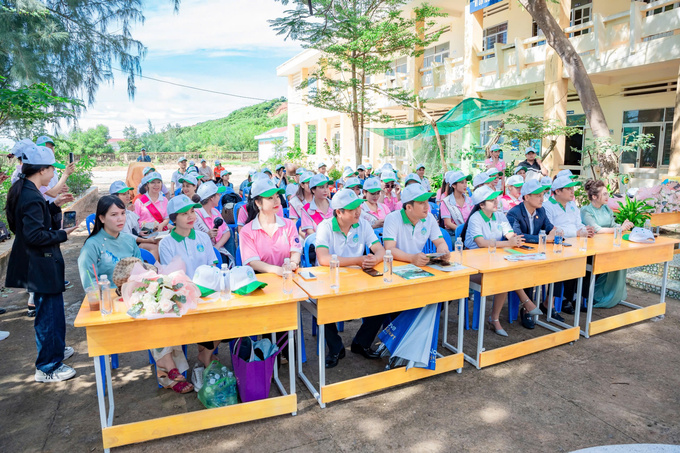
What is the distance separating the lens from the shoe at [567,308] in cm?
510

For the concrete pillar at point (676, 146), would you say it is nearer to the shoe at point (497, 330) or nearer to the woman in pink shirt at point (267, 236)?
the shoe at point (497, 330)

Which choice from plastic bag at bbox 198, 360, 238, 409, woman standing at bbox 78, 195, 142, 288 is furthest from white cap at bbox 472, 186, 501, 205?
woman standing at bbox 78, 195, 142, 288

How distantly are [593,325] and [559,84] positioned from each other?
939cm

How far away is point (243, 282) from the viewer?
3062 millimetres

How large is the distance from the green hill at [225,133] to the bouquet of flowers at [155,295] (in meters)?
42.3

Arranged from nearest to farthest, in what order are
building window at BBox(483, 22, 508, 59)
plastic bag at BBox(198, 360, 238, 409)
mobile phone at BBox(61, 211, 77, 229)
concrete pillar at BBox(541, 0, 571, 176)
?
plastic bag at BBox(198, 360, 238, 409) < mobile phone at BBox(61, 211, 77, 229) < concrete pillar at BBox(541, 0, 571, 176) < building window at BBox(483, 22, 508, 59)

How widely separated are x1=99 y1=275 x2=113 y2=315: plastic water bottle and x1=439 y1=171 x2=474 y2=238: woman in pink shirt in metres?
4.06

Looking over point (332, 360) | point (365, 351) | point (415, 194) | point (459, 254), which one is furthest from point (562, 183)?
point (332, 360)

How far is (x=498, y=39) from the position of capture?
1587 cm

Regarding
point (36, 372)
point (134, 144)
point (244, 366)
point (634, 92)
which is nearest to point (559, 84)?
point (634, 92)

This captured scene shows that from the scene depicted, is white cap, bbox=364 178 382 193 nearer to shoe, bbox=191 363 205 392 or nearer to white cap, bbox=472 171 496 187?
white cap, bbox=472 171 496 187

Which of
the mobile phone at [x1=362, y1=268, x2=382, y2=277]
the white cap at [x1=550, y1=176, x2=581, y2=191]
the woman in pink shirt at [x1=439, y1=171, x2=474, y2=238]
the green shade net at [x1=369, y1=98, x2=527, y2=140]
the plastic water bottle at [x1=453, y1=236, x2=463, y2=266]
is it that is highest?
the green shade net at [x1=369, y1=98, x2=527, y2=140]

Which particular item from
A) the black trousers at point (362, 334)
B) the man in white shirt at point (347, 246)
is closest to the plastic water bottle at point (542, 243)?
the man in white shirt at point (347, 246)

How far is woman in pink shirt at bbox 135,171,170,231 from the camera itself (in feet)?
18.2
